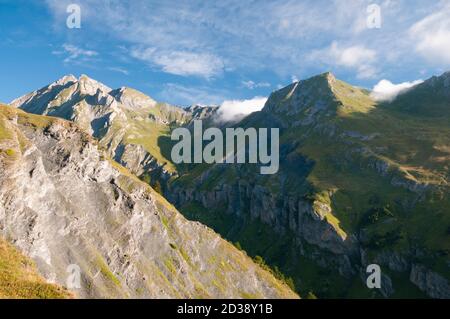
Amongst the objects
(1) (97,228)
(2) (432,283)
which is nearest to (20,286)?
(1) (97,228)

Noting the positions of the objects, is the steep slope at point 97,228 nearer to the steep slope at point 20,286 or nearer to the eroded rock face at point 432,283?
the steep slope at point 20,286

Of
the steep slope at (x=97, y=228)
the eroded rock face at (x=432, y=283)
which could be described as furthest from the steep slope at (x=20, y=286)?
the eroded rock face at (x=432, y=283)

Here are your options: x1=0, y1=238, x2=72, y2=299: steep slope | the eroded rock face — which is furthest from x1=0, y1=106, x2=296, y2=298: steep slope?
the eroded rock face

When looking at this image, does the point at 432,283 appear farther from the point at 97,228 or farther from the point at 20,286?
Answer: the point at 20,286

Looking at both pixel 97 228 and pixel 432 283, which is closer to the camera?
pixel 97 228

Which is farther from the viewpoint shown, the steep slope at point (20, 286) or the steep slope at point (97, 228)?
the steep slope at point (97, 228)

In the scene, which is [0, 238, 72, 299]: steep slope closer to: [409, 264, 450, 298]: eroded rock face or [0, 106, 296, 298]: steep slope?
[0, 106, 296, 298]: steep slope

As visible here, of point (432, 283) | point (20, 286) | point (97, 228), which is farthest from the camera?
point (432, 283)

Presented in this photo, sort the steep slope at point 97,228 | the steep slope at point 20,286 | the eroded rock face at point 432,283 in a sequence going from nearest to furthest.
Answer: the steep slope at point 20,286
the steep slope at point 97,228
the eroded rock face at point 432,283
